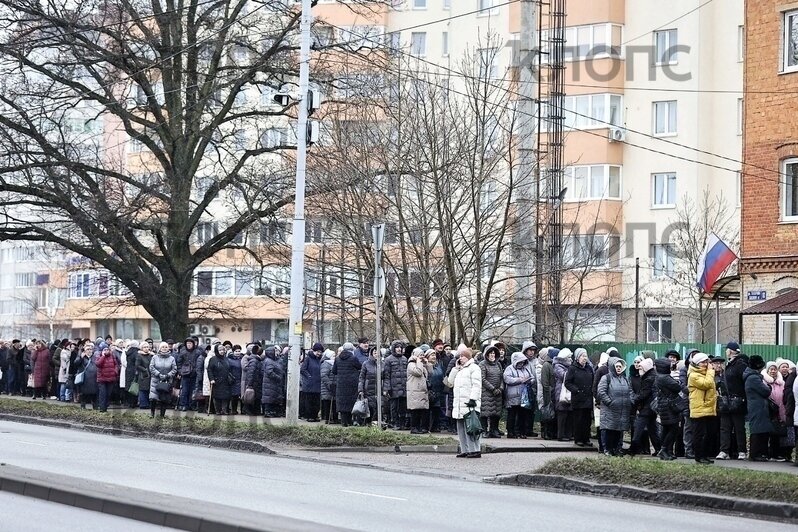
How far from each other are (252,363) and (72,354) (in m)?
7.96

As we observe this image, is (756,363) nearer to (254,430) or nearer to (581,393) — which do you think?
(581,393)

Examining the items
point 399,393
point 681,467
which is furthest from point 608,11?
point 681,467

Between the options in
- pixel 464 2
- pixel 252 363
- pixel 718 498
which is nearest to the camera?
pixel 718 498

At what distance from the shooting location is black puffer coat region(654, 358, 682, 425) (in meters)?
22.7

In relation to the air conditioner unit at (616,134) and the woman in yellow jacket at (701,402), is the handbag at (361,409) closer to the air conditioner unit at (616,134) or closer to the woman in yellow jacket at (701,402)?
the woman in yellow jacket at (701,402)

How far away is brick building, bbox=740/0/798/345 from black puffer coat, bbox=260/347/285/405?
1090cm

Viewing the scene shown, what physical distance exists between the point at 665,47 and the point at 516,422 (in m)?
31.5

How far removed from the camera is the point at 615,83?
56.4 meters

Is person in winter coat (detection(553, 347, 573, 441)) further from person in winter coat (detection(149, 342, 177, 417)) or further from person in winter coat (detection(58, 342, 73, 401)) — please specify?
person in winter coat (detection(58, 342, 73, 401))

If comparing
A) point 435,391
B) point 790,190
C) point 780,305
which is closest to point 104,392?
point 435,391

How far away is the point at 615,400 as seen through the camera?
902 inches

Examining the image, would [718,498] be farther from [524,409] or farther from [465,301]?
[465,301]

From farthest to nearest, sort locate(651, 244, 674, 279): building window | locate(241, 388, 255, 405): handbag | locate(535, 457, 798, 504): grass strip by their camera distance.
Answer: locate(651, 244, 674, 279): building window
locate(241, 388, 255, 405): handbag
locate(535, 457, 798, 504): grass strip

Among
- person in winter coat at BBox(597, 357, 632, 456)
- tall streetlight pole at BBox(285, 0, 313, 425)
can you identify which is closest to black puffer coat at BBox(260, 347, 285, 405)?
tall streetlight pole at BBox(285, 0, 313, 425)
